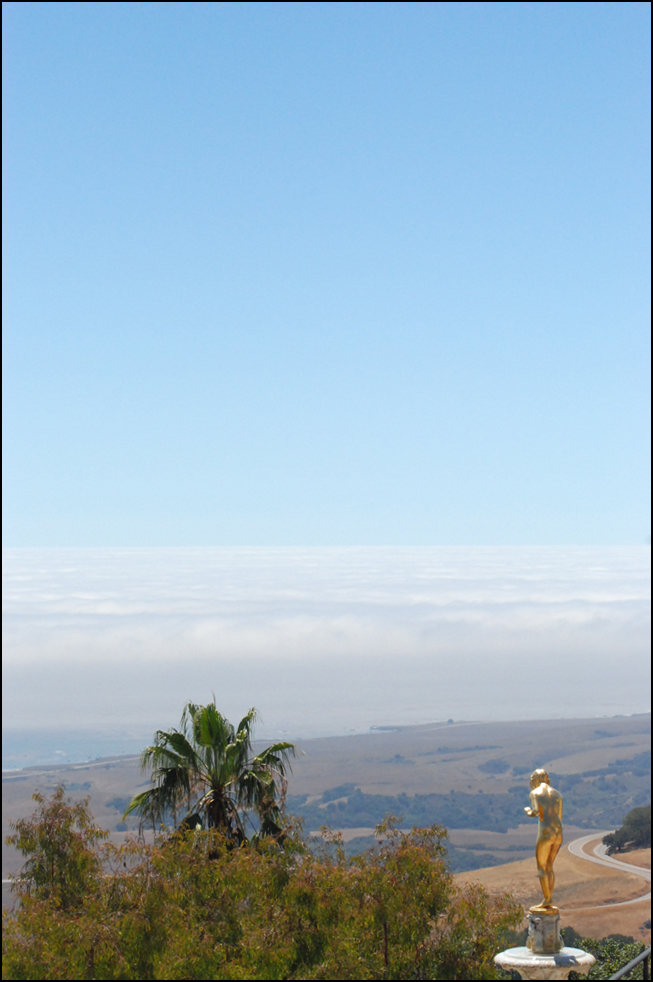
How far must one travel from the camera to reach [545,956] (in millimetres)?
15133

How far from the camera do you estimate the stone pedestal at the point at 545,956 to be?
14820mm

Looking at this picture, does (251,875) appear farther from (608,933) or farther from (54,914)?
(608,933)

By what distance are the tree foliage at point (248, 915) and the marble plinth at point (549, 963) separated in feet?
10.5

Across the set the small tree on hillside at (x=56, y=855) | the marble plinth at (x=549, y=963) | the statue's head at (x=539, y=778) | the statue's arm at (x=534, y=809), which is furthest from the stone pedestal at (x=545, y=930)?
the small tree on hillside at (x=56, y=855)

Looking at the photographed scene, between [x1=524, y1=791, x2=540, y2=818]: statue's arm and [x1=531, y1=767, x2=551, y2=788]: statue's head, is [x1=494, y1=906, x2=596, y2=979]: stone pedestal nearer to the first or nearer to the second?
[x1=524, y1=791, x2=540, y2=818]: statue's arm

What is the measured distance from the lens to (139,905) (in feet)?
54.5

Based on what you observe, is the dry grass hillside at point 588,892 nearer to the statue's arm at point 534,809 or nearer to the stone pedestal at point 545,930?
the stone pedestal at point 545,930

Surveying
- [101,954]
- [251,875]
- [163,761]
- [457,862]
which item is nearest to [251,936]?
[251,875]

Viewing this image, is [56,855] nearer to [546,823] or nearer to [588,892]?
[546,823]

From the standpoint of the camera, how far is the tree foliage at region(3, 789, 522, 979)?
1573 centimetres

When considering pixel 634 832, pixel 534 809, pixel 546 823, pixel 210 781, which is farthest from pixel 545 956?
pixel 634 832

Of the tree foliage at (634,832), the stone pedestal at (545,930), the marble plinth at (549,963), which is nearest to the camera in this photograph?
the marble plinth at (549,963)

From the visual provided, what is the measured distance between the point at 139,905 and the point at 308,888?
10.2ft

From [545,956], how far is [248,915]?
5.33 meters
